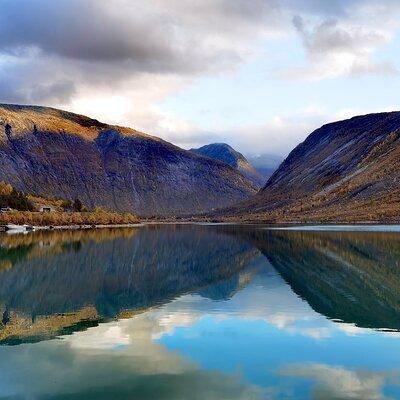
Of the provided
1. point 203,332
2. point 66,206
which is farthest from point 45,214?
point 203,332

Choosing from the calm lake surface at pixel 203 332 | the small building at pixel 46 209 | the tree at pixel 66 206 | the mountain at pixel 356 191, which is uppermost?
the mountain at pixel 356 191

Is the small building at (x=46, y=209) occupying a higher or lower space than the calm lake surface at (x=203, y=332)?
higher

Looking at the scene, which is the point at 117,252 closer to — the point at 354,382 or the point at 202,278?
the point at 202,278

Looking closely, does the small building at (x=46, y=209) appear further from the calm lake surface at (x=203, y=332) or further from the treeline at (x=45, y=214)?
the calm lake surface at (x=203, y=332)

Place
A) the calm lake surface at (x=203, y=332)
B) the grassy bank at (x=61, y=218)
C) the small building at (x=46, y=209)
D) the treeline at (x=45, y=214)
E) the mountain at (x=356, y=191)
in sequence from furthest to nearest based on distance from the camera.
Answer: the small building at (x=46, y=209) → the mountain at (x=356, y=191) → the treeline at (x=45, y=214) → the grassy bank at (x=61, y=218) → the calm lake surface at (x=203, y=332)

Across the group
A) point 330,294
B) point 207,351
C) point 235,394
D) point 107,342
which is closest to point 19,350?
point 107,342

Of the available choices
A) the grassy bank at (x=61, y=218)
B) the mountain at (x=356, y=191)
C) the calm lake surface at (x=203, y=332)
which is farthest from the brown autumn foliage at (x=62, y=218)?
the calm lake surface at (x=203, y=332)

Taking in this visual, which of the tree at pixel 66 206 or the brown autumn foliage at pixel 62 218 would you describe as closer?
the brown autumn foliage at pixel 62 218
